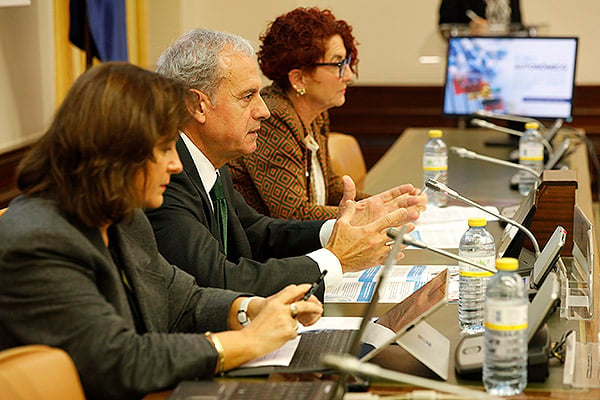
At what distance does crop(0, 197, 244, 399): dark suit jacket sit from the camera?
1443 mm

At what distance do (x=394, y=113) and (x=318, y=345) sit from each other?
5.50 m

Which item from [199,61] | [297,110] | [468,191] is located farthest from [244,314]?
[468,191]

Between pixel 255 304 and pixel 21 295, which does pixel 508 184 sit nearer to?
pixel 255 304

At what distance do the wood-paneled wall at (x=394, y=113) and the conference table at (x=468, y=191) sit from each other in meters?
2.02

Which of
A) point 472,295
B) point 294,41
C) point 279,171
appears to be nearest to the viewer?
point 472,295

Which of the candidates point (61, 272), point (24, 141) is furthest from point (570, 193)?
point (24, 141)

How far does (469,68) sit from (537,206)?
2402 mm

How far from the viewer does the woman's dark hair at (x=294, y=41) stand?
3115 millimetres

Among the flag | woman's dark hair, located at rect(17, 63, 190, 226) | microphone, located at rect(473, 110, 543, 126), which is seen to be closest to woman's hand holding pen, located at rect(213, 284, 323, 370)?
woman's dark hair, located at rect(17, 63, 190, 226)

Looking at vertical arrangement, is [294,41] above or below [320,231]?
above

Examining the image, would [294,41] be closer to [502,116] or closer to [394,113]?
[502,116]

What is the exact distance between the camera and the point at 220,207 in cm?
238

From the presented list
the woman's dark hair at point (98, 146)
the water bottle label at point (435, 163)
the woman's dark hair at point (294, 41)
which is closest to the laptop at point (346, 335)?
the woman's dark hair at point (98, 146)

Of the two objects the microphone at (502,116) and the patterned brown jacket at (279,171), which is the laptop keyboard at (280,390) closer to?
the patterned brown jacket at (279,171)
